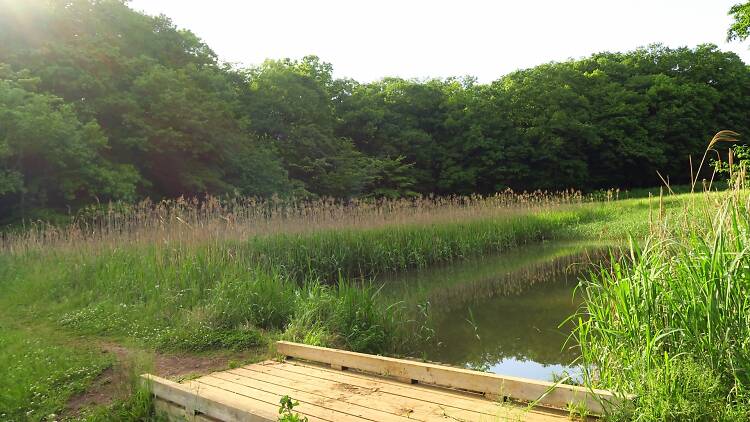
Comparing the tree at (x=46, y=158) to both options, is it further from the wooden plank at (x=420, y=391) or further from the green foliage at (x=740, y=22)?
the green foliage at (x=740, y=22)

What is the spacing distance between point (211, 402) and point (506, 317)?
177 inches

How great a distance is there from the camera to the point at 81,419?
3539mm

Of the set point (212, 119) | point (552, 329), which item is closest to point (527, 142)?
point (212, 119)

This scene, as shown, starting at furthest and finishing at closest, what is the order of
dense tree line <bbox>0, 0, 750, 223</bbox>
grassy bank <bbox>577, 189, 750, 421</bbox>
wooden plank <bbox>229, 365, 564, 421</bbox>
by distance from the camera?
dense tree line <bbox>0, 0, 750, 223</bbox>, wooden plank <bbox>229, 365, 564, 421</bbox>, grassy bank <bbox>577, 189, 750, 421</bbox>

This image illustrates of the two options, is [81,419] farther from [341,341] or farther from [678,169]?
[678,169]

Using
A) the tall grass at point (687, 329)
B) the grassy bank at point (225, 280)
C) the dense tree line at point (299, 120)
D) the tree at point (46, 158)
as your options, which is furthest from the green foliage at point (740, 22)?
the tree at point (46, 158)

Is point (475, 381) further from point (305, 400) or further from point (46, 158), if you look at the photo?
point (46, 158)

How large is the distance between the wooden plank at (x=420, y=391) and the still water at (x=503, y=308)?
88cm

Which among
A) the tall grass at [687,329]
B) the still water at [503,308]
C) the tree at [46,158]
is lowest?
the still water at [503,308]

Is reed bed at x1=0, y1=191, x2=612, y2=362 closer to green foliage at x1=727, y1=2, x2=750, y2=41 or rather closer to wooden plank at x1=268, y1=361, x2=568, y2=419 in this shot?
wooden plank at x1=268, y1=361, x2=568, y2=419

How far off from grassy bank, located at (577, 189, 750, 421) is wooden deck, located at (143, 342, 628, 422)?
1.12 feet

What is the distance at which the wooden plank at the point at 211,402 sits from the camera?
294 centimetres

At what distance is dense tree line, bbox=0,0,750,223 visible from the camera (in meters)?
14.5

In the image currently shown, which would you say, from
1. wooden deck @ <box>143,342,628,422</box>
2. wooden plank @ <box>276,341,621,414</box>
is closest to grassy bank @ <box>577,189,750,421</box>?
wooden plank @ <box>276,341,621,414</box>
